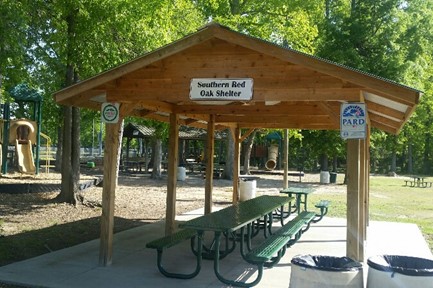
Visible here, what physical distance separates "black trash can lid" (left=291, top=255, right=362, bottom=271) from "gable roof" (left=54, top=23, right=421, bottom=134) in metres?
2.65

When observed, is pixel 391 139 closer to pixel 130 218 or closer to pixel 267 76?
pixel 130 218

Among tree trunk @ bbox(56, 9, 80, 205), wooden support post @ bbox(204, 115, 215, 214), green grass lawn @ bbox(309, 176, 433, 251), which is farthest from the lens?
green grass lawn @ bbox(309, 176, 433, 251)

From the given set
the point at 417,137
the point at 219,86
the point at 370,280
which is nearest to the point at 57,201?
the point at 219,86

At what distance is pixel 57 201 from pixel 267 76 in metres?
8.45

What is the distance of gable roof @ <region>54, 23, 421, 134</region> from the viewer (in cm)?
615

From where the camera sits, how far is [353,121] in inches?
243

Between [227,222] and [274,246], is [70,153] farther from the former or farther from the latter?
[274,246]

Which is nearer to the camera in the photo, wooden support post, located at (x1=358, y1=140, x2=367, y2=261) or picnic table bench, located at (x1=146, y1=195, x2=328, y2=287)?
picnic table bench, located at (x1=146, y1=195, x2=328, y2=287)

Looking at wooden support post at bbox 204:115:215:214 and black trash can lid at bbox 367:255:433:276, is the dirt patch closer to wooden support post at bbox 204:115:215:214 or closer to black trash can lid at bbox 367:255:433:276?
wooden support post at bbox 204:115:215:214

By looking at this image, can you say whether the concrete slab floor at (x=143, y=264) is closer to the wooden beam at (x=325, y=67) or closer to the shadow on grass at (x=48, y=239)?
the shadow on grass at (x=48, y=239)

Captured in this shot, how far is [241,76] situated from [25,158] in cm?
1531

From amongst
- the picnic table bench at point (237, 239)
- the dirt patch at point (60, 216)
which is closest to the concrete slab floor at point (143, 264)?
the picnic table bench at point (237, 239)

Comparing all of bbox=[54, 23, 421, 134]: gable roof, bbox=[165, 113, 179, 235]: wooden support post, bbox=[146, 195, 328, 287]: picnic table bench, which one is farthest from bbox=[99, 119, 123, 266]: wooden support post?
bbox=[165, 113, 179, 235]: wooden support post

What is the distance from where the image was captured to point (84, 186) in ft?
52.3
